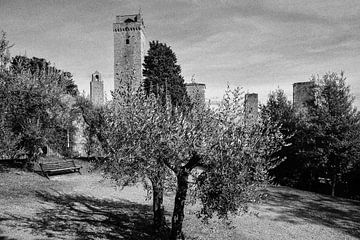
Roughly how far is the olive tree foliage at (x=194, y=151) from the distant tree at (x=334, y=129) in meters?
12.0

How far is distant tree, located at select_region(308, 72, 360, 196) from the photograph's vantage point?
18.5 meters

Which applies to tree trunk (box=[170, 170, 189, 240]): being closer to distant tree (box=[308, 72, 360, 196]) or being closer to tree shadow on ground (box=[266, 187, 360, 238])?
tree shadow on ground (box=[266, 187, 360, 238])

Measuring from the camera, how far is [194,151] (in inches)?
334

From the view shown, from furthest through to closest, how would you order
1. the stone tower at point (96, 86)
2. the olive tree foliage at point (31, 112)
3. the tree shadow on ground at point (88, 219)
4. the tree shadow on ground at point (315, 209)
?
1. the stone tower at point (96, 86)
2. the olive tree foliage at point (31, 112)
3. the tree shadow on ground at point (315, 209)
4. the tree shadow on ground at point (88, 219)

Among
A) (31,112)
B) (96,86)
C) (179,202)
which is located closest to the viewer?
(179,202)

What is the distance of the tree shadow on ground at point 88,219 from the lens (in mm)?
10078

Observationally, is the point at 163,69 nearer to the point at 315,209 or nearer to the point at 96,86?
the point at 96,86

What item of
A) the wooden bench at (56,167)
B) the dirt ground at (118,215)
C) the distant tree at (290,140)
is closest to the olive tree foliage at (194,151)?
the dirt ground at (118,215)

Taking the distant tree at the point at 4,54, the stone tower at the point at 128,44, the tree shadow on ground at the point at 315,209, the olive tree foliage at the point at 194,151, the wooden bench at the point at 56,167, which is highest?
the stone tower at the point at 128,44

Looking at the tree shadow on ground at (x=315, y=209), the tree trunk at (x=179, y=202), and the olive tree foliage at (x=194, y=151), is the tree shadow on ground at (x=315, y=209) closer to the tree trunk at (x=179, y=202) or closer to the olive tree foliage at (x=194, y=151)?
the tree trunk at (x=179, y=202)

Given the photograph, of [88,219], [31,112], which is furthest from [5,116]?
[88,219]

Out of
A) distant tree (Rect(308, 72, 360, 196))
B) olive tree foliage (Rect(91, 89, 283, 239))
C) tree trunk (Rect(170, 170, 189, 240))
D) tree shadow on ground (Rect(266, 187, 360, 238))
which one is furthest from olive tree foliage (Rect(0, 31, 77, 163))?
distant tree (Rect(308, 72, 360, 196))

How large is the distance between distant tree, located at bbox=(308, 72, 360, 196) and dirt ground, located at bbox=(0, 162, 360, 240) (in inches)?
87.5

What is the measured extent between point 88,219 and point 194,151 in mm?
5831
